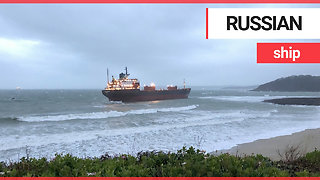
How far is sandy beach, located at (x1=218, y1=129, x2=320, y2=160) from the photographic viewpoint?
10688 mm


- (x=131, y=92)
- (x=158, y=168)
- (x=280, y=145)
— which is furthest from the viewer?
(x=131, y=92)

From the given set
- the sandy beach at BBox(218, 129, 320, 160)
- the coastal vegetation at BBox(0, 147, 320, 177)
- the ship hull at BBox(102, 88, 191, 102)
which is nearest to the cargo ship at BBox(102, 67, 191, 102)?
the ship hull at BBox(102, 88, 191, 102)

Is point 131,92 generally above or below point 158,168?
below

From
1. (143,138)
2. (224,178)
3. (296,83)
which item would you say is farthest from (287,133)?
(296,83)

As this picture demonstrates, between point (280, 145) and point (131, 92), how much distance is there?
47335 mm

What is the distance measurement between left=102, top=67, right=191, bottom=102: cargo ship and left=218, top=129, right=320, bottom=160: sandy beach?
4592cm

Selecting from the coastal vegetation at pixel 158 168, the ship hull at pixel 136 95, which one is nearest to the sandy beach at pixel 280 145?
the coastal vegetation at pixel 158 168

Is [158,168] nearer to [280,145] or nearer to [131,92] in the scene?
[280,145]

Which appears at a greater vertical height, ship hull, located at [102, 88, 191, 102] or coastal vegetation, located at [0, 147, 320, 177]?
coastal vegetation, located at [0, 147, 320, 177]

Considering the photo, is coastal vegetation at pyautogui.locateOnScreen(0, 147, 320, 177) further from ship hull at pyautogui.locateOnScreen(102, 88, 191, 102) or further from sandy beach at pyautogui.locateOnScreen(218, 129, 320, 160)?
ship hull at pyautogui.locateOnScreen(102, 88, 191, 102)

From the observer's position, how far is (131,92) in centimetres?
5684

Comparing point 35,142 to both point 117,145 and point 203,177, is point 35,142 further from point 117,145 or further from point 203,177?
point 203,177

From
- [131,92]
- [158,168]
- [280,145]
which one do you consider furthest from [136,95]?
[158,168]

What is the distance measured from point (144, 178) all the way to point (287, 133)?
605 inches
